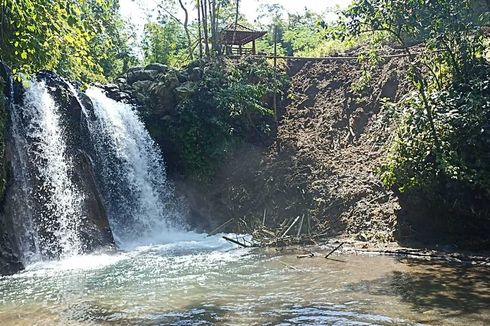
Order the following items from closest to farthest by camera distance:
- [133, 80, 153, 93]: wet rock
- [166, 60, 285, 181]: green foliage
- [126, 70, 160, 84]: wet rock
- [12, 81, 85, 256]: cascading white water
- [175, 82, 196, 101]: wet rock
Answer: [12, 81, 85, 256]: cascading white water
[166, 60, 285, 181]: green foliage
[175, 82, 196, 101]: wet rock
[133, 80, 153, 93]: wet rock
[126, 70, 160, 84]: wet rock

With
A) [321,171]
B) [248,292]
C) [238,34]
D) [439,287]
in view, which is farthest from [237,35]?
[439,287]

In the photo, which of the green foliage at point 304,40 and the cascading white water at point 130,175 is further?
the green foliage at point 304,40

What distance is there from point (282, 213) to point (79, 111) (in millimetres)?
6520

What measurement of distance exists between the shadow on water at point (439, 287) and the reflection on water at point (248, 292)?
0.04 ft

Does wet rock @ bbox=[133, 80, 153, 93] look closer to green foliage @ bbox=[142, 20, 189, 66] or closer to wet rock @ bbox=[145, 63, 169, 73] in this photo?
wet rock @ bbox=[145, 63, 169, 73]

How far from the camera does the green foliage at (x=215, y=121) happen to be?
15.9m

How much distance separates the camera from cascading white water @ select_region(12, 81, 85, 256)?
38.1 feet

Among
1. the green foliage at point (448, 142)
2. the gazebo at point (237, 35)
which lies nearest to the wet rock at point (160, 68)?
the gazebo at point (237, 35)

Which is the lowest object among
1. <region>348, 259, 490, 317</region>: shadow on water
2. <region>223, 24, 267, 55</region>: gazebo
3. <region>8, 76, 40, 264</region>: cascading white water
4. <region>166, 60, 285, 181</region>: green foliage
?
<region>348, 259, 490, 317</region>: shadow on water

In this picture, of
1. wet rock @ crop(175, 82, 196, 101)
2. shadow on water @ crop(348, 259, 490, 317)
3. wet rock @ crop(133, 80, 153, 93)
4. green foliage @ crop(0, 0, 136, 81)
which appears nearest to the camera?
green foliage @ crop(0, 0, 136, 81)

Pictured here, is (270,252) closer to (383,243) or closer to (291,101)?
(383,243)

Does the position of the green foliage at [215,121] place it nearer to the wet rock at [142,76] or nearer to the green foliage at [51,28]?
the wet rock at [142,76]

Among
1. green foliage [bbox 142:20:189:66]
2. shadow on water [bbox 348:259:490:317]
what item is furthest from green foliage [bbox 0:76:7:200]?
green foliage [bbox 142:20:189:66]

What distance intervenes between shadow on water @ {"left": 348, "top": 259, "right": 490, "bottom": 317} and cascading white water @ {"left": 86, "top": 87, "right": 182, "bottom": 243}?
7.90m
